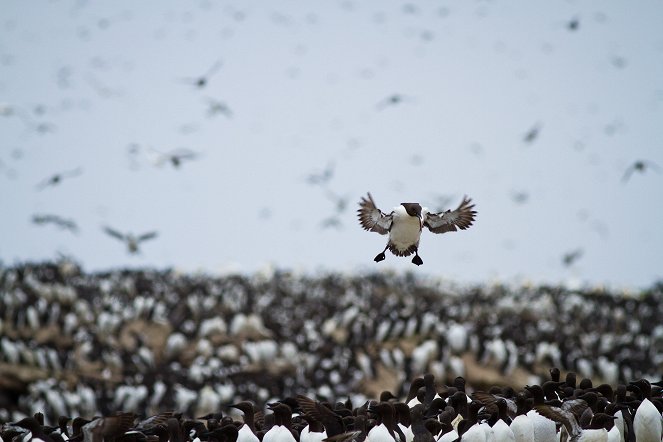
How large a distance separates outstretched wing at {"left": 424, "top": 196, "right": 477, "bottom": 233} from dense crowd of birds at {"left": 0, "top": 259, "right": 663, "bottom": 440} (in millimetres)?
4425

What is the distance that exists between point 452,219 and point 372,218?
1.87ft

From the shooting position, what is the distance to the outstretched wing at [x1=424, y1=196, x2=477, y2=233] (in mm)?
5746

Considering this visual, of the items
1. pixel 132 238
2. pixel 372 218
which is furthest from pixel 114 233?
pixel 372 218

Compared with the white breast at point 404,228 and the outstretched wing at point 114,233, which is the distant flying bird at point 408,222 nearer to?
the white breast at point 404,228

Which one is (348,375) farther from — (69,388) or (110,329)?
(110,329)

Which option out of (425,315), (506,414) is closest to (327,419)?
(506,414)

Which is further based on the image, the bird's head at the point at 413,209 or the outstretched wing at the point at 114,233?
the outstretched wing at the point at 114,233

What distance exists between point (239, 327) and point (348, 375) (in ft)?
13.9

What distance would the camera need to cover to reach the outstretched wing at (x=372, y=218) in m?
5.62

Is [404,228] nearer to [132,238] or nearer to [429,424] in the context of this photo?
[429,424]

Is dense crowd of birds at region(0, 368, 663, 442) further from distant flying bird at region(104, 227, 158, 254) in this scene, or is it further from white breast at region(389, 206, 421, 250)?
distant flying bird at region(104, 227, 158, 254)

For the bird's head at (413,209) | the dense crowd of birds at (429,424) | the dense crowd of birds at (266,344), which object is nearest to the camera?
the bird's head at (413,209)

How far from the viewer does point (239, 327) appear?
18.0 metres

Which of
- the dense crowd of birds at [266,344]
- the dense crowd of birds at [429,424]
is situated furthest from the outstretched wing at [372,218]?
the dense crowd of birds at [266,344]
